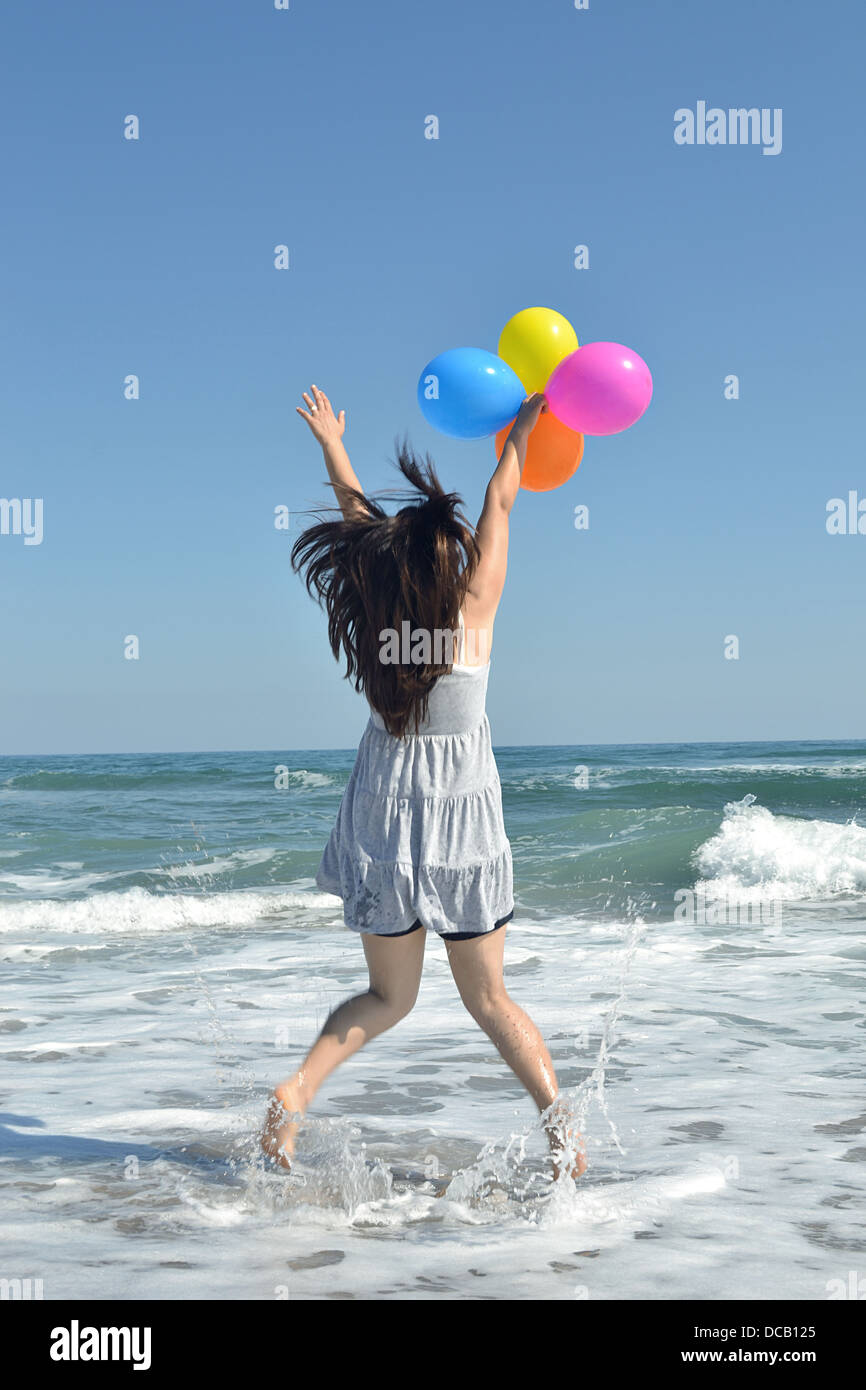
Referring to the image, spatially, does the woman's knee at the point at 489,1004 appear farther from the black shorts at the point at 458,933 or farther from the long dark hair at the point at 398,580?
the long dark hair at the point at 398,580

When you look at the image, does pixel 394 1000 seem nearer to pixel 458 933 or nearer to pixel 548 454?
pixel 458 933

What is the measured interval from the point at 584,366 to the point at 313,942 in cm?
555

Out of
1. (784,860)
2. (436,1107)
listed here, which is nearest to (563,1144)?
(436,1107)

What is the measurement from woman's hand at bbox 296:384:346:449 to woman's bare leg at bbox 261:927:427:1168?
58.2 inches

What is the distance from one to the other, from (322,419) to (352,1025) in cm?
177

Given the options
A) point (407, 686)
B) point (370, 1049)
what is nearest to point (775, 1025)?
point (370, 1049)

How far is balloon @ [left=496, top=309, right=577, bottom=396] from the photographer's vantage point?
3592 millimetres

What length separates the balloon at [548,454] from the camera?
3.36m

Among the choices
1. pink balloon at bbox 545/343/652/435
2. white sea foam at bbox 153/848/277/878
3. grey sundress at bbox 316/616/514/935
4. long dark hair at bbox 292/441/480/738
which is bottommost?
white sea foam at bbox 153/848/277/878

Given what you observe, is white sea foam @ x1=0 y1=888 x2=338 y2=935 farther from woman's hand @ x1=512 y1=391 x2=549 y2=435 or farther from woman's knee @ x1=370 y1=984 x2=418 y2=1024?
woman's hand @ x1=512 y1=391 x2=549 y2=435

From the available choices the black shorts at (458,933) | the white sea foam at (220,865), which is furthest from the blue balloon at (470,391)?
the white sea foam at (220,865)

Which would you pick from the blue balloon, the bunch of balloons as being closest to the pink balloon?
the bunch of balloons

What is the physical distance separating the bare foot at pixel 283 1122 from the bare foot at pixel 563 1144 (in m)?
0.65
